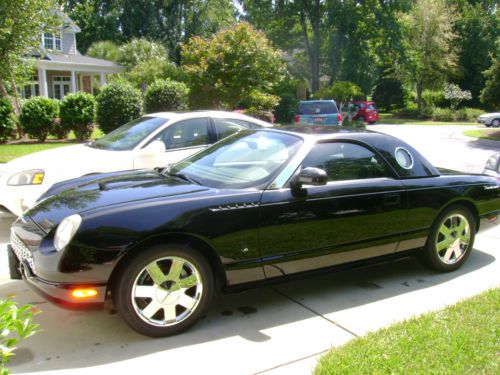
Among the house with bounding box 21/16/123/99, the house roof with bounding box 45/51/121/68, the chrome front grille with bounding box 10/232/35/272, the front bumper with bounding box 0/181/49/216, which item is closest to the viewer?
the chrome front grille with bounding box 10/232/35/272

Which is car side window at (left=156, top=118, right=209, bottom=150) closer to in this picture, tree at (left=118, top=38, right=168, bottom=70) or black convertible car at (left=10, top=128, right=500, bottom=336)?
black convertible car at (left=10, top=128, right=500, bottom=336)

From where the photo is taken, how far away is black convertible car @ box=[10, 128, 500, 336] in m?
3.33

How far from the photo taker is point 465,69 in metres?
41.1

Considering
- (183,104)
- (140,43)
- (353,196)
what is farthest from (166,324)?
(140,43)

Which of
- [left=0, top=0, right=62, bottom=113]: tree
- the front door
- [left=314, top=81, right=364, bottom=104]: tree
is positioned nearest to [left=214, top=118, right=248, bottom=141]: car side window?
[left=0, top=0, right=62, bottom=113]: tree

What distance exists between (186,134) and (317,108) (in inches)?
499

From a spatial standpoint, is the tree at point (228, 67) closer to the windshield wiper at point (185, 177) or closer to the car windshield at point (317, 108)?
the car windshield at point (317, 108)

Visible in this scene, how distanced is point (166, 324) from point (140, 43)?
36.0m

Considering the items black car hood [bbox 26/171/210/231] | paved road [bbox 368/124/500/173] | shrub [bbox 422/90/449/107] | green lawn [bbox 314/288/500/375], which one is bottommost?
green lawn [bbox 314/288/500/375]

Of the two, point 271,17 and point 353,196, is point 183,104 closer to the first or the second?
point 353,196

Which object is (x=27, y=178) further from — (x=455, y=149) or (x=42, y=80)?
(x=42, y=80)

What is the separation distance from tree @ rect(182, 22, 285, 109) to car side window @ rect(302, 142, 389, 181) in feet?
35.4

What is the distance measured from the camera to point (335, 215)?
4.12 meters

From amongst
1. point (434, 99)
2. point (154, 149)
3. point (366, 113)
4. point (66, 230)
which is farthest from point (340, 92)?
point (66, 230)
